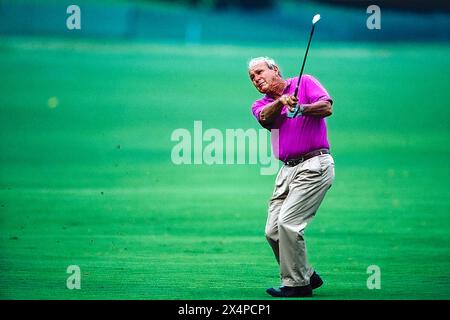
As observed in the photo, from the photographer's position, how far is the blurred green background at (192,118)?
9.11 m

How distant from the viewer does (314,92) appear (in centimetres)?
677

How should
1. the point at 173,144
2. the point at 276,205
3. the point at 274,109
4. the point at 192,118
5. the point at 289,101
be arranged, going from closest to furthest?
1. the point at 289,101
2. the point at 274,109
3. the point at 276,205
4. the point at 173,144
5. the point at 192,118

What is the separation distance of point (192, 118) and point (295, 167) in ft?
9.07

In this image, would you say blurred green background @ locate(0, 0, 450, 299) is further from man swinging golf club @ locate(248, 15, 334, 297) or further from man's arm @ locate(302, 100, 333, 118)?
man's arm @ locate(302, 100, 333, 118)

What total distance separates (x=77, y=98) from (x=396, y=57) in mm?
2607

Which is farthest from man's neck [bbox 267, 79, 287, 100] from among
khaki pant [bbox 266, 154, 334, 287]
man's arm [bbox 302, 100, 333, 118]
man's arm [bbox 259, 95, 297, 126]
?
khaki pant [bbox 266, 154, 334, 287]

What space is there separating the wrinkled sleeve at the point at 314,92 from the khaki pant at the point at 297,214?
13.1 inches

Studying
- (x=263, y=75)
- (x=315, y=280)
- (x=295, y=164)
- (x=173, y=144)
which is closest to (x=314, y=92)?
(x=263, y=75)

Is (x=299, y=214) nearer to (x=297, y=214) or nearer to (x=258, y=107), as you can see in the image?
(x=297, y=214)

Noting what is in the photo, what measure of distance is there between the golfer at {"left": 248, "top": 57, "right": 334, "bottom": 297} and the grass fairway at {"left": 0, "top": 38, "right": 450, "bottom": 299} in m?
1.57

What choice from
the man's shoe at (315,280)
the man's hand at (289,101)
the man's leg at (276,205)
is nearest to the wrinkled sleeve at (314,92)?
the man's hand at (289,101)

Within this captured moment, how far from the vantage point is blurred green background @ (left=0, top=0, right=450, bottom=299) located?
9.11 m

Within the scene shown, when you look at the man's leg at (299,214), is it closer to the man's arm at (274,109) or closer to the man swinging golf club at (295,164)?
the man swinging golf club at (295,164)
